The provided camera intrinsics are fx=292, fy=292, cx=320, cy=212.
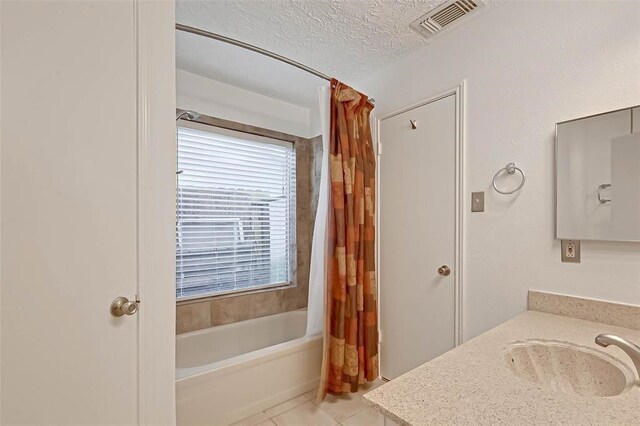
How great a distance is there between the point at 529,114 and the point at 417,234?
2.93 ft

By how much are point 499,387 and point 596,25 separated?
1.54 metres

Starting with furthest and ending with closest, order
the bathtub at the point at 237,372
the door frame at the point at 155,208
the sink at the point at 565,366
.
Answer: the bathtub at the point at 237,372 → the door frame at the point at 155,208 → the sink at the point at 565,366

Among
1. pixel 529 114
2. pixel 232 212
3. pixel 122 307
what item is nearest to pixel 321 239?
pixel 232 212

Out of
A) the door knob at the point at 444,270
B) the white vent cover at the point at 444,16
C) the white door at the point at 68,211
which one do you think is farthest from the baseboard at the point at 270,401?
the white vent cover at the point at 444,16

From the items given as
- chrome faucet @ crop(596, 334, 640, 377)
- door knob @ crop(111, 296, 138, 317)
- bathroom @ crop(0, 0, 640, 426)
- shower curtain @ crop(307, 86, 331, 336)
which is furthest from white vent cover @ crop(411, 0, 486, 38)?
door knob @ crop(111, 296, 138, 317)

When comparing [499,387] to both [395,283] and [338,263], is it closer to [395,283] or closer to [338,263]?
[338,263]

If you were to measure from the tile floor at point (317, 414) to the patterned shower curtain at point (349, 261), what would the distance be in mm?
83

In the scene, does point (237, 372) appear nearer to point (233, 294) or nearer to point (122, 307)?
point (233, 294)

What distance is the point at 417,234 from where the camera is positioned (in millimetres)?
1943

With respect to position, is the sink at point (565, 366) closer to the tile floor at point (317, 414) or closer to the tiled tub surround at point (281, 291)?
the tile floor at point (317, 414)

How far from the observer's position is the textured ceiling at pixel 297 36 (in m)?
1.56

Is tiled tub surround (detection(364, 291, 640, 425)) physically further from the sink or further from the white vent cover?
the white vent cover

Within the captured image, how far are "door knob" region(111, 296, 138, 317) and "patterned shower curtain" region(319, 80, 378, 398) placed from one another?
3.80ft

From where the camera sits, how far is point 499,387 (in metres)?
0.72
